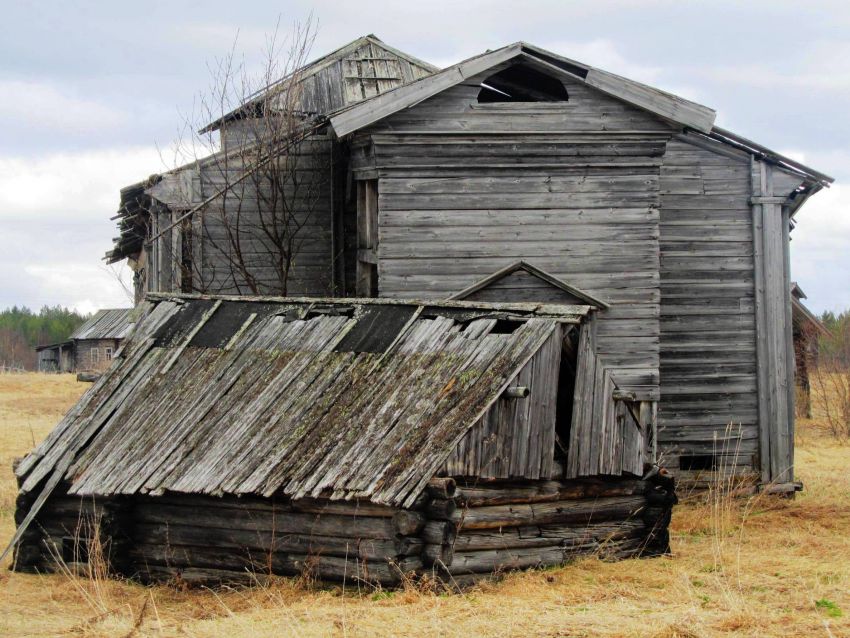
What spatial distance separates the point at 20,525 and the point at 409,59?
11745mm

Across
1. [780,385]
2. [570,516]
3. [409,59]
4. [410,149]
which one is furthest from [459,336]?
[409,59]

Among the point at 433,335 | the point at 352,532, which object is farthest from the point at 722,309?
the point at 352,532

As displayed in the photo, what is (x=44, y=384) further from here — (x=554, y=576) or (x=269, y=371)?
(x=554, y=576)

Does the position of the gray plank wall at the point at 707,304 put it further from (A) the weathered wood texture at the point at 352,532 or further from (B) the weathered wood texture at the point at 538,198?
(A) the weathered wood texture at the point at 352,532

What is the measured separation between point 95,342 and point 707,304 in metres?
41.4

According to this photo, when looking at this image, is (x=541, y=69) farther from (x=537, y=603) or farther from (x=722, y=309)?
(x=537, y=603)

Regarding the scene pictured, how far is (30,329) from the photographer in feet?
315

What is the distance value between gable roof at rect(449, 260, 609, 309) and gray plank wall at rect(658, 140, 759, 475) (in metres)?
2.12

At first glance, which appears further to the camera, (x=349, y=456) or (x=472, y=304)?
(x=472, y=304)

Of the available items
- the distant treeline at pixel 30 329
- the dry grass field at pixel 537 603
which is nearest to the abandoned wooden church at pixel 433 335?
the dry grass field at pixel 537 603

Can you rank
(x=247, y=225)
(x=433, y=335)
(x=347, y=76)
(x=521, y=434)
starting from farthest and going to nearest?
1. (x=347, y=76)
2. (x=247, y=225)
3. (x=433, y=335)
4. (x=521, y=434)

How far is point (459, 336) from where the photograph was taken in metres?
11.7

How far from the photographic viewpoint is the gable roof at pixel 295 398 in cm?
1057

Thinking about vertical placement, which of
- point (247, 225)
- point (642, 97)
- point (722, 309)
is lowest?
point (722, 309)
